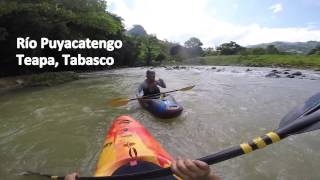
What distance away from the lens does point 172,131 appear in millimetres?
8484

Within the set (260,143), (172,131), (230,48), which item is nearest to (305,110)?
(260,143)

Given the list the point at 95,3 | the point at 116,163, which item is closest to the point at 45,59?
the point at 95,3

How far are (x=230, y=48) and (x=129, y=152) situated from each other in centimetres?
6460

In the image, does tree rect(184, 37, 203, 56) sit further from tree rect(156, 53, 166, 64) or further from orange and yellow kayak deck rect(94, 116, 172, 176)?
orange and yellow kayak deck rect(94, 116, 172, 176)

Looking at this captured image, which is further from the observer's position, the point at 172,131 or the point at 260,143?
the point at 172,131

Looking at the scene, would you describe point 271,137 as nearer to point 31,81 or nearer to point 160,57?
point 31,81


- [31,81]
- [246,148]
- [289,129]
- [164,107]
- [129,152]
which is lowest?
[31,81]

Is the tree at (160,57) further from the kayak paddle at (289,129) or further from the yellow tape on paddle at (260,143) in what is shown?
the yellow tape on paddle at (260,143)

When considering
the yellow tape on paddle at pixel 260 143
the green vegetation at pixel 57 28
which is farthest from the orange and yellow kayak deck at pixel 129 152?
the green vegetation at pixel 57 28

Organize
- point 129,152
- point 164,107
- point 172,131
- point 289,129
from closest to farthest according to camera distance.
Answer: point 289,129 → point 129,152 → point 172,131 → point 164,107

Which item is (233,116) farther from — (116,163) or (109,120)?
(116,163)

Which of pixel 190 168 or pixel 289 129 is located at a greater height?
pixel 289 129

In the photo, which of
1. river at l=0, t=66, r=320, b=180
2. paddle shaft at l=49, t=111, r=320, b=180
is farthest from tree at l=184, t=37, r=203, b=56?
paddle shaft at l=49, t=111, r=320, b=180

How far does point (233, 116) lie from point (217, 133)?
191 centimetres
